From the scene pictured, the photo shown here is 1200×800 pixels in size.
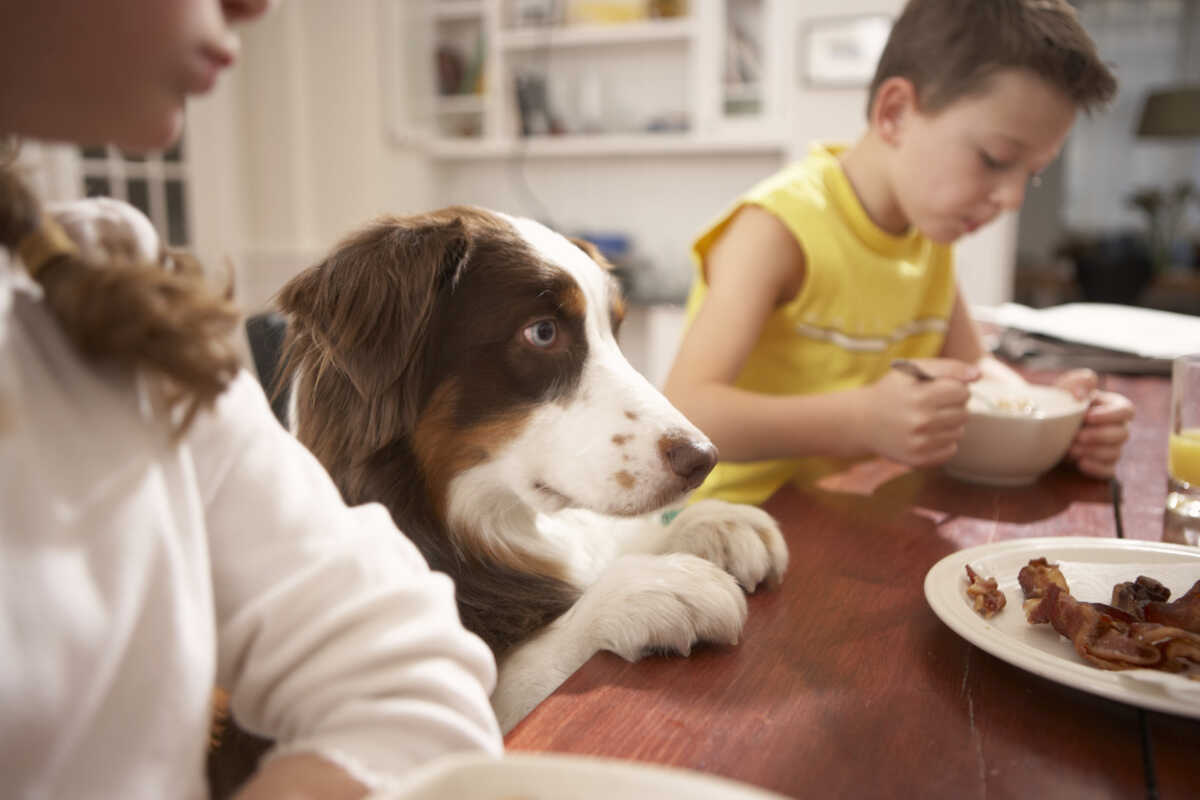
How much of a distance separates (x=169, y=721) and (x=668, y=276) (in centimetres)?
391

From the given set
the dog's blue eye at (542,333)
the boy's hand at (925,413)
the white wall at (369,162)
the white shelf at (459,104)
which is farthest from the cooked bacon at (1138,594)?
the white shelf at (459,104)

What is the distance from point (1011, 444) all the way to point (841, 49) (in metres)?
3.02

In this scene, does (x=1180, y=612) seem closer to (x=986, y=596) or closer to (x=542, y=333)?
(x=986, y=596)

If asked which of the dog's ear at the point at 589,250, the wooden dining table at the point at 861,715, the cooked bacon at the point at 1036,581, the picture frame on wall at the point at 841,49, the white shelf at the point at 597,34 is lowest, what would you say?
the wooden dining table at the point at 861,715

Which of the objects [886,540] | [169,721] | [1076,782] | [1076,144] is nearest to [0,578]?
[169,721]

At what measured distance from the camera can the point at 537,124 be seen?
164 inches

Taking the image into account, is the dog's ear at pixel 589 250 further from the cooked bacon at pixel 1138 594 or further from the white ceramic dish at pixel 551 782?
the white ceramic dish at pixel 551 782

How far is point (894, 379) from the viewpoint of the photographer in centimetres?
115

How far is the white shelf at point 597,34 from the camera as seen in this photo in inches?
153

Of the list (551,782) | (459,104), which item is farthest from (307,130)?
(551,782)

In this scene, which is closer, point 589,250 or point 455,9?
point 589,250

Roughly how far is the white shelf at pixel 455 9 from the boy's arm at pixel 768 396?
3.31 metres

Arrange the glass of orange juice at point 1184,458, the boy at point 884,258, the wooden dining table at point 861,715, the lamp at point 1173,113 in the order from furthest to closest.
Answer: the lamp at point 1173,113 < the boy at point 884,258 < the glass of orange juice at point 1184,458 < the wooden dining table at point 861,715

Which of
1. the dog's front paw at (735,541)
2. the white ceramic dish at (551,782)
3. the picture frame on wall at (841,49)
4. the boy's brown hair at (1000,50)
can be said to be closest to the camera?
the white ceramic dish at (551,782)
